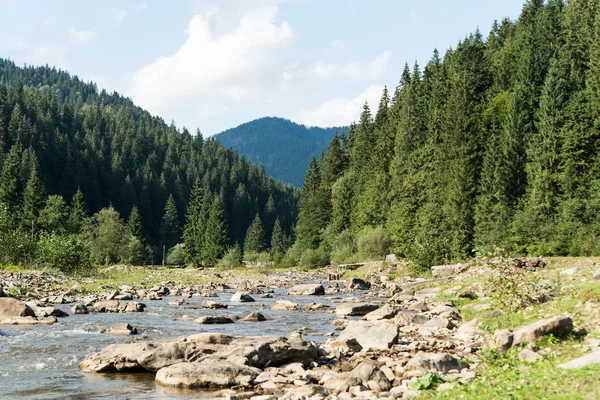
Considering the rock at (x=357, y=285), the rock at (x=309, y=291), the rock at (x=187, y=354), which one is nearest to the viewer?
the rock at (x=187, y=354)

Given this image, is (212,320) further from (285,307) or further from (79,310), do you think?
(79,310)

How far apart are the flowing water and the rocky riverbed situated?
0.04 metres

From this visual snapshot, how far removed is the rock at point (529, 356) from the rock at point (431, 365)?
1614 millimetres

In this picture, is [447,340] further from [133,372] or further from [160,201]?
[160,201]

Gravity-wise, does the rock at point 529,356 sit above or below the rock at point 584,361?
below

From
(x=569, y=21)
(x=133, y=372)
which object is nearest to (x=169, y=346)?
(x=133, y=372)

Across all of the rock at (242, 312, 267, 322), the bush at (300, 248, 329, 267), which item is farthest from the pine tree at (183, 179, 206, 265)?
the rock at (242, 312, 267, 322)

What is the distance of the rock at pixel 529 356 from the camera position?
1161 centimetres

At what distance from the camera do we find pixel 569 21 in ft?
226

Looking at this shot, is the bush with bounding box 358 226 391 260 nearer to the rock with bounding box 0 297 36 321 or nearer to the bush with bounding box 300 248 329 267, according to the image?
the bush with bounding box 300 248 329 267

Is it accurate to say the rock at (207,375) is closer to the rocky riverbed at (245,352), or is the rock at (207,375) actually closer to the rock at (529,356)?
the rocky riverbed at (245,352)

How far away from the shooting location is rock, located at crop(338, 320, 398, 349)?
16953mm

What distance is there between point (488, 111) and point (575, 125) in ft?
46.7

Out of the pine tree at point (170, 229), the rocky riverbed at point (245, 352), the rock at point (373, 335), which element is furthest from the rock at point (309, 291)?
the pine tree at point (170, 229)
